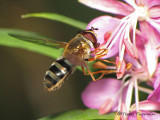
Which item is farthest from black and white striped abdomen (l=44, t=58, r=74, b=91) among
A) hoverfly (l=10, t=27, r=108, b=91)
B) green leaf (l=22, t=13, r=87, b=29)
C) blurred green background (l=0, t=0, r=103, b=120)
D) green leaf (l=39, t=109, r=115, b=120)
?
blurred green background (l=0, t=0, r=103, b=120)

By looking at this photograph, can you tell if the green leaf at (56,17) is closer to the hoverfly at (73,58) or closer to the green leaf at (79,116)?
the hoverfly at (73,58)

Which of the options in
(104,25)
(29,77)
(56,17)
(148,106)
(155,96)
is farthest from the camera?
(29,77)

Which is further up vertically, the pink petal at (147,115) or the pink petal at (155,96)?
the pink petal at (155,96)

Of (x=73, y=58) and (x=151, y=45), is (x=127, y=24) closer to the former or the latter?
(x=151, y=45)

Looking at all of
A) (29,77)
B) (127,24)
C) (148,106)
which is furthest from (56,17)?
(29,77)

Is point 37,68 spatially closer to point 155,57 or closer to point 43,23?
point 43,23

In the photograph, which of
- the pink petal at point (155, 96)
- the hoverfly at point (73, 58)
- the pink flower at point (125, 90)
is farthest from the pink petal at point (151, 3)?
the pink petal at point (155, 96)

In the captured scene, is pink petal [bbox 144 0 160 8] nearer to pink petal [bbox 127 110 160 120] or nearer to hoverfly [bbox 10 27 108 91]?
hoverfly [bbox 10 27 108 91]
